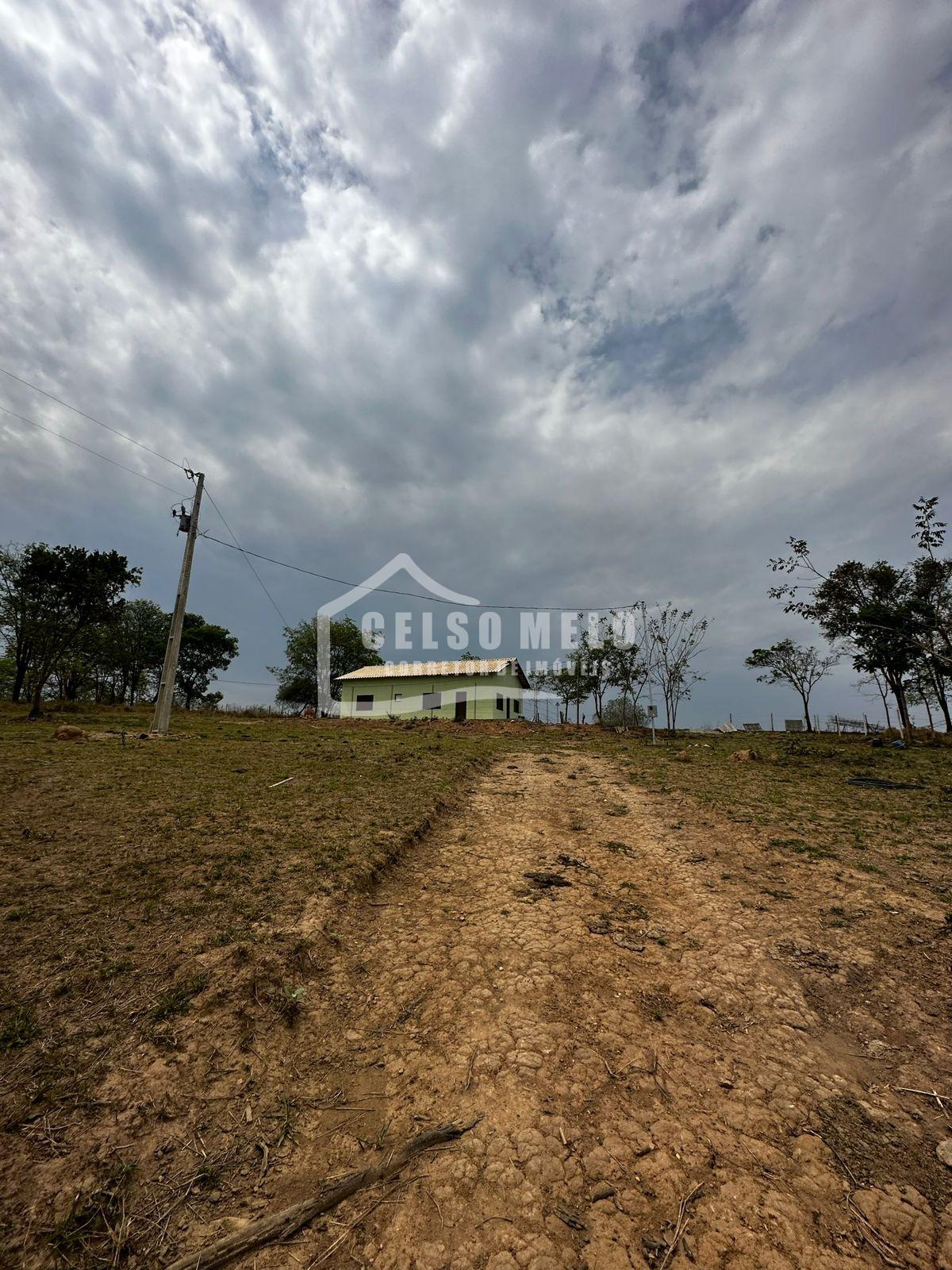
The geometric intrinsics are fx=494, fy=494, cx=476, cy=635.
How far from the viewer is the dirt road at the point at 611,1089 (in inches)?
78.5

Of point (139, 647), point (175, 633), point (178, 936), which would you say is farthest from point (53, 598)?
point (178, 936)

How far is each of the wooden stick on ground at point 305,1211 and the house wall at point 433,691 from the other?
30147mm

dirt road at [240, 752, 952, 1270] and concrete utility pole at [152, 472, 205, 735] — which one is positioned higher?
concrete utility pole at [152, 472, 205, 735]

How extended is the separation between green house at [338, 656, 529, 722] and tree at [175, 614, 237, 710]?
1438cm

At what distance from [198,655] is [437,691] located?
22920mm

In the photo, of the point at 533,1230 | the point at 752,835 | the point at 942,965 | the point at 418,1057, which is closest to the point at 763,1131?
the point at 533,1230

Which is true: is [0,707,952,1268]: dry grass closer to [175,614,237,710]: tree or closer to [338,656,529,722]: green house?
[338,656,529,722]: green house

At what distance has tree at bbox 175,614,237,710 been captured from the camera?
41750 mm

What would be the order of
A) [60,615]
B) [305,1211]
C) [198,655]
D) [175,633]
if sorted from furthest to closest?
[198,655] < [60,615] < [175,633] < [305,1211]

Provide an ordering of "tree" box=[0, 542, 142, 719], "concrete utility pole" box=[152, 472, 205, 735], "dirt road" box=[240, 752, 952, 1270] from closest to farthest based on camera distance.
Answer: "dirt road" box=[240, 752, 952, 1270] < "concrete utility pole" box=[152, 472, 205, 735] < "tree" box=[0, 542, 142, 719]

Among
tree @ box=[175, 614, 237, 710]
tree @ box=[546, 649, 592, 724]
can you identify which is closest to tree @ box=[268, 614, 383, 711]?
tree @ box=[175, 614, 237, 710]

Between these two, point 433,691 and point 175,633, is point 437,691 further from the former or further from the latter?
point 175,633

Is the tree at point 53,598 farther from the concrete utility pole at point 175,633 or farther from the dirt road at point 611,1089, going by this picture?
the dirt road at point 611,1089

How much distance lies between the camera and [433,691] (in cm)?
3409
